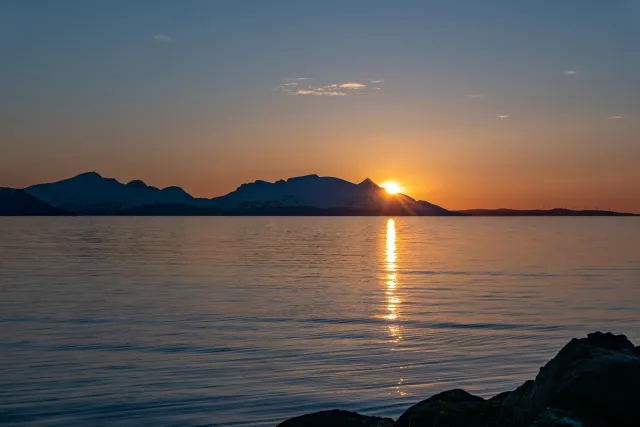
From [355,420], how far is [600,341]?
3306mm

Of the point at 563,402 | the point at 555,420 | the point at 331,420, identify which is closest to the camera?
the point at 555,420

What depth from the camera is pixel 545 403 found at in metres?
8.35

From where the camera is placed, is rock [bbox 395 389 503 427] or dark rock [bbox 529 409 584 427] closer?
dark rock [bbox 529 409 584 427]

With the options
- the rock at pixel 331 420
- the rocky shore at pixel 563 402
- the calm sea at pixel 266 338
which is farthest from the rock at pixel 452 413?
the calm sea at pixel 266 338

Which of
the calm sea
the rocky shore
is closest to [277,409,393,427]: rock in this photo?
the rocky shore

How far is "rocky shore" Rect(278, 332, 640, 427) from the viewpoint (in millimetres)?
8031

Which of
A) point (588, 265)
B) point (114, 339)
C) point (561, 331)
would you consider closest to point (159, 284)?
point (114, 339)

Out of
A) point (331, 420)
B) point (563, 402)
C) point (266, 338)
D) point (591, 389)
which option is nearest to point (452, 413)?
point (563, 402)

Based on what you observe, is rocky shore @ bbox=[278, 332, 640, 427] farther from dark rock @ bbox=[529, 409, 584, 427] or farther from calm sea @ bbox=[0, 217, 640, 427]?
calm sea @ bbox=[0, 217, 640, 427]

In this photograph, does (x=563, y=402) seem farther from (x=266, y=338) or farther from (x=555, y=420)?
(x=266, y=338)

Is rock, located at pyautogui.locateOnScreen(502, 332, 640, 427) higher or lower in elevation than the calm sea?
higher

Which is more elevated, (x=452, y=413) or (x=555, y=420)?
(x=555, y=420)

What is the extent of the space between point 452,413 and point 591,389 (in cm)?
176

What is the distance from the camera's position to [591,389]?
8.15 meters
